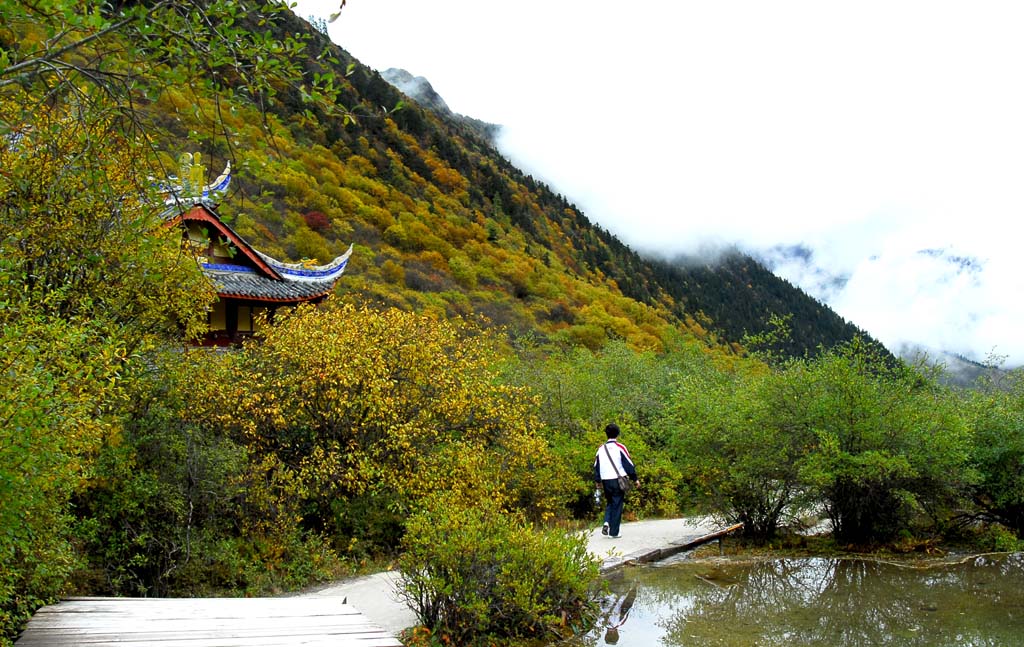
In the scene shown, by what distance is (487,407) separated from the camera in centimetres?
1109

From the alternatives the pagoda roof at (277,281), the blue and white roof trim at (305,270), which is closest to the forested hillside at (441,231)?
the pagoda roof at (277,281)

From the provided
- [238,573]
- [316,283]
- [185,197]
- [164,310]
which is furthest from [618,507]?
[316,283]

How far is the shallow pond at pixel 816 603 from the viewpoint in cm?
741

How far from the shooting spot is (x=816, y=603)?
Result: 28.3 feet

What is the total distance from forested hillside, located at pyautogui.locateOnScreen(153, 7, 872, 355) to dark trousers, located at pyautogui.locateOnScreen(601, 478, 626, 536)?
12514 millimetres

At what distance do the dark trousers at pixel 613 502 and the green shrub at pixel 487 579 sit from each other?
3656 mm

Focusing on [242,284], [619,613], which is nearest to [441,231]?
[242,284]

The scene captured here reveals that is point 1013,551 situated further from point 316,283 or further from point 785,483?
point 316,283

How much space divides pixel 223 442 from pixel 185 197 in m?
4.67

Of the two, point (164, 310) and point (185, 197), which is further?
point (164, 310)

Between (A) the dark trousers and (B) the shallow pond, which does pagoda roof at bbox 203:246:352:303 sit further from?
(B) the shallow pond

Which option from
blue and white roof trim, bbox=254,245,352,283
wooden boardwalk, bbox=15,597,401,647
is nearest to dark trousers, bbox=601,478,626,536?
wooden boardwalk, bbox=15,597,401,647

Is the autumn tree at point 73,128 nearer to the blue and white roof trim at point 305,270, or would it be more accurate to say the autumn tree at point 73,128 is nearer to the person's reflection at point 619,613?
the person's reflection at point 619,613

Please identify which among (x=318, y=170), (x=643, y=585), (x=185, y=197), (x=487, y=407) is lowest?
(x=643, y=585)
